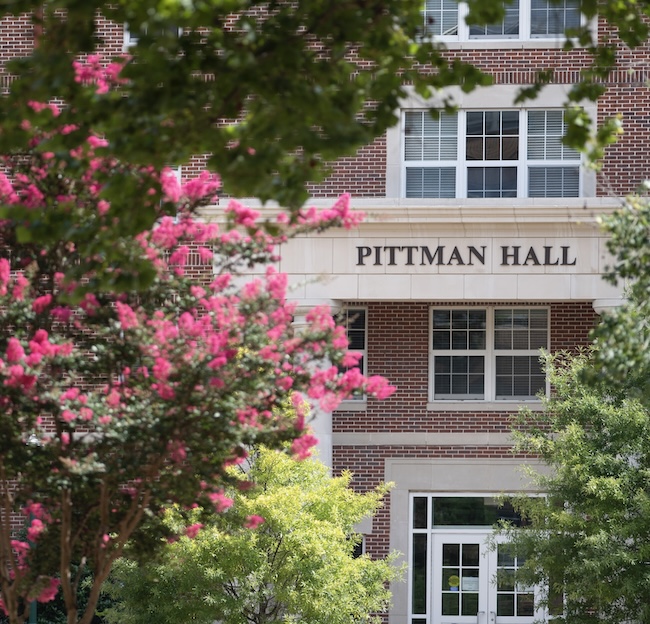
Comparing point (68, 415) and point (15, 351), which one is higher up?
point (15, 351)

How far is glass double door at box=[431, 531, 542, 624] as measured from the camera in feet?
83.9

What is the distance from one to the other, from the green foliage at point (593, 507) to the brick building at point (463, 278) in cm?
388

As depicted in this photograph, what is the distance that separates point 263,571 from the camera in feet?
60.8

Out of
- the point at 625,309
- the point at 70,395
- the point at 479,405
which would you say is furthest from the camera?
the point at 479,405

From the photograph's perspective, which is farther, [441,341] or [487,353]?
[441,341]

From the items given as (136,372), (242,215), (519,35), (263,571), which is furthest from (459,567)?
(242,215)

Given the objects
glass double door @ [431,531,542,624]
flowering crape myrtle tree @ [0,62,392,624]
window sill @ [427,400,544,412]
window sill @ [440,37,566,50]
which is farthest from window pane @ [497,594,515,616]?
flowering crape myrtle tree @ [0,62,392,624]

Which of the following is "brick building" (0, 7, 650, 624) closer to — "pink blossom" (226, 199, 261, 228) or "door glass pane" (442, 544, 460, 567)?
"door glass pane" (442, 544, 460, 567)

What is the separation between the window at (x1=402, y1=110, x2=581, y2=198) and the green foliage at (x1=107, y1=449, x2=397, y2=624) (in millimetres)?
7224

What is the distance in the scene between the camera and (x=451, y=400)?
2598 cm

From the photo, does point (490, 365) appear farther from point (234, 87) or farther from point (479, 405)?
point (234, 87)

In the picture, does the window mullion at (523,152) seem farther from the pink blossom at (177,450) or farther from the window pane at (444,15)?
the pink blossom at (177,450)

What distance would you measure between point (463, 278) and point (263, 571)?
24.7 feet

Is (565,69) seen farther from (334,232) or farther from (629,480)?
(629,480)
